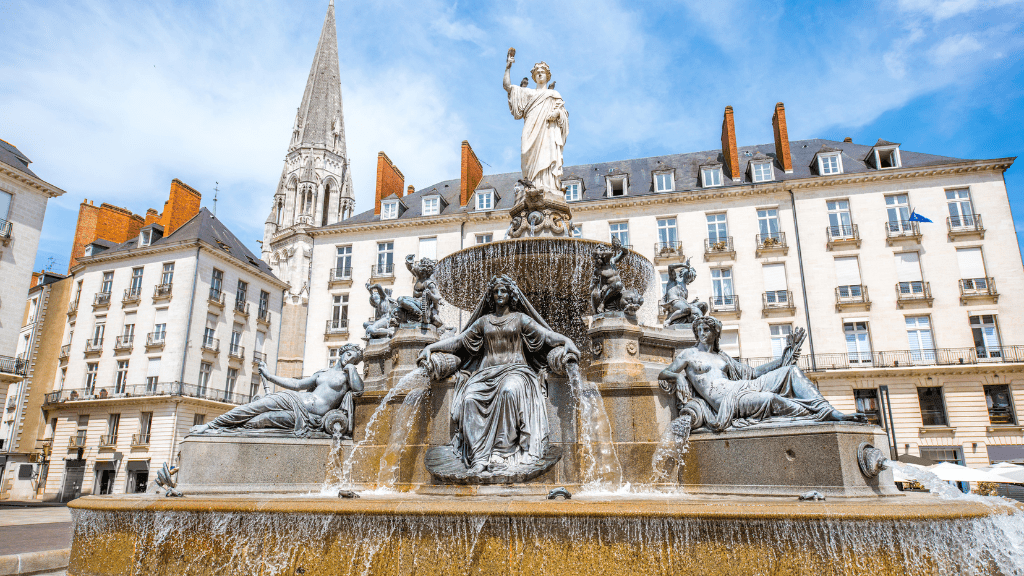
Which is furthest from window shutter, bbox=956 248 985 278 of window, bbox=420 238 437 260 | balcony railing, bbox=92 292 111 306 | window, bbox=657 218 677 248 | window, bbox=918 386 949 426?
balcony railing, bbox=92 292 111 306

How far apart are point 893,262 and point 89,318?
156 feet

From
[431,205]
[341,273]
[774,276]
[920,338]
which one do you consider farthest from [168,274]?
[920,338]

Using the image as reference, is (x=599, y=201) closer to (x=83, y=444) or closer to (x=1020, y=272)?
(x=1020, y=272)

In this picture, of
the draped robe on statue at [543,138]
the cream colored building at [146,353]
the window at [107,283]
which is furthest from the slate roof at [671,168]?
the draped robe on statue at [543,138]

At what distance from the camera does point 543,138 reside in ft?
43.1

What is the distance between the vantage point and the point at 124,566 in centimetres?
562

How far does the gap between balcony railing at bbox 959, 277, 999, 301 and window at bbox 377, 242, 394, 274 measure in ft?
103

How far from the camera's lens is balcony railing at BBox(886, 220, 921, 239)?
111 feet

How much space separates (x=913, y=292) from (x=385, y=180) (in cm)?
3260

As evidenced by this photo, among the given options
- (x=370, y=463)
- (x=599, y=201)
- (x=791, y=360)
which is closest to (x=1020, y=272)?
(x=599, y=201)

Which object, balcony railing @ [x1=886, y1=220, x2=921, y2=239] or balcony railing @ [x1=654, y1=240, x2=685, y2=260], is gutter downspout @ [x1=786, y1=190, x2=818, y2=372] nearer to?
balcony railing @ [x1=886, y1=220, x2=921, y2=239]

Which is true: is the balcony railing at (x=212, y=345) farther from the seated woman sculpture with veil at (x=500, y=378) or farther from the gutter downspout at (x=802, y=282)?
the seated woman sculpture with veil at (x=500, y=378)

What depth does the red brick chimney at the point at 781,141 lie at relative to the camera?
38094 millimetres

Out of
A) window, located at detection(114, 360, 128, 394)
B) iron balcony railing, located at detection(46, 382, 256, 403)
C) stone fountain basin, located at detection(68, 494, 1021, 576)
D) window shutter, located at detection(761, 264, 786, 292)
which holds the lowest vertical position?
stone fountain basin, located at detection(68, 494, 1021, 576)
